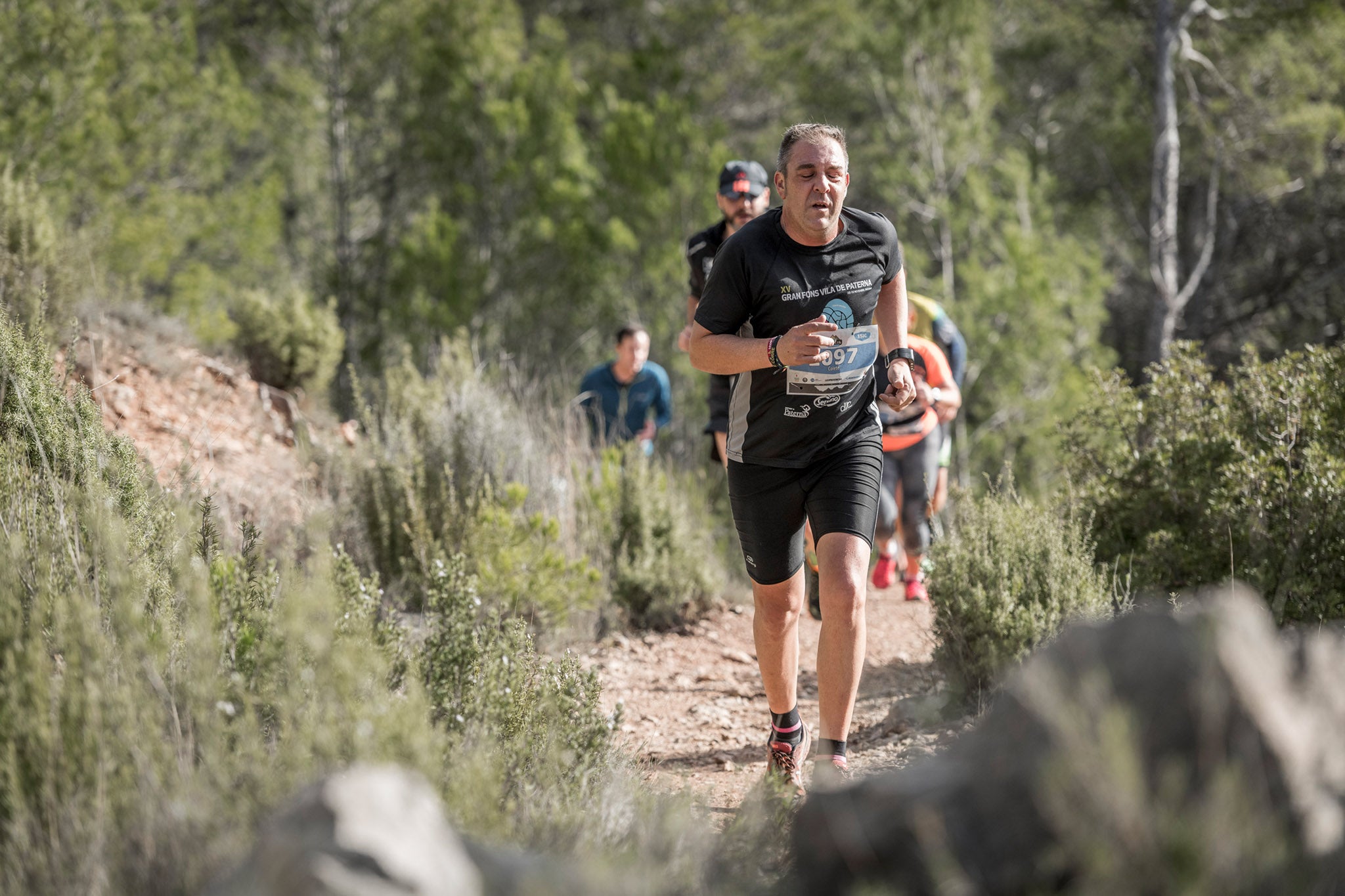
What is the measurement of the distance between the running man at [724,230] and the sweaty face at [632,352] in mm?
1993

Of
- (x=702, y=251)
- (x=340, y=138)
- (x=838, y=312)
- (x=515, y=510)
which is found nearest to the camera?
(x=838, y=312)

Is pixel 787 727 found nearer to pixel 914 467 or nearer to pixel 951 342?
pixel 914 467

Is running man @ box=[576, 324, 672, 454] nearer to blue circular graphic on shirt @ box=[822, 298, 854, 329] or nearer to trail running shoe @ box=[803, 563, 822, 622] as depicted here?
trail running shoe @ box=[803, 563, 822, 622]

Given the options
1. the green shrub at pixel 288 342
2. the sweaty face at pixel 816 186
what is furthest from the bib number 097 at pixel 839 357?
the green shrub at pixel 288 342

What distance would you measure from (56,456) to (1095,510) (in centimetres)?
401

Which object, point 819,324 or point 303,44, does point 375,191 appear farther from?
point 819,324

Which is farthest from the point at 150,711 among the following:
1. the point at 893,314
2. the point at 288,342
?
the point at 288,342

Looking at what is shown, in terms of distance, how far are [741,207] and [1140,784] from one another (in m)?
3.51

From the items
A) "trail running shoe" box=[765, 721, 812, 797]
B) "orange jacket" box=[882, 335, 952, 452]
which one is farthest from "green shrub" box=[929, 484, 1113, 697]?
"trail running shoe" box=[765, 721, 812, 797]

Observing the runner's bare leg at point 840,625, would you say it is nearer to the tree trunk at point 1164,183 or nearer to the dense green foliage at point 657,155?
the dense green foliage at point 657,155

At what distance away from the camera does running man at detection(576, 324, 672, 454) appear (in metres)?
6.77

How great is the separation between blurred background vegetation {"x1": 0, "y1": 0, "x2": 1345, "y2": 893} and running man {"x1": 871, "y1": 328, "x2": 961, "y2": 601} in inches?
14.9

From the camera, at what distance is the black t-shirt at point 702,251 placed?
177 inches

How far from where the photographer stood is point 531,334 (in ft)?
45.5
